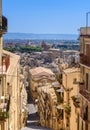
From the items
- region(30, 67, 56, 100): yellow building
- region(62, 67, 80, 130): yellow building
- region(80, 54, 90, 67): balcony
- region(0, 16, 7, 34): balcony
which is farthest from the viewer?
region(30, 67, 56, 100): yellow building

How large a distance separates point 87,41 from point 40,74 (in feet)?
229

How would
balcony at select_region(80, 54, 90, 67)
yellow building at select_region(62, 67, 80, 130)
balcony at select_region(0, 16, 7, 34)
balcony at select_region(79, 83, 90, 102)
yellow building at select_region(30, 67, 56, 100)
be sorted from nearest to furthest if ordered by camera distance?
1. balcony at select_region(0, 16, 7, 34)
2. balcony at select_region(80, 54, 90, 67)
3. balcony at select_region(79, 83, 90, 102)
4. yellow building at select_region(62, 67, 80, 130)
5. yellow building at select_region(30, 67, 56, 100)

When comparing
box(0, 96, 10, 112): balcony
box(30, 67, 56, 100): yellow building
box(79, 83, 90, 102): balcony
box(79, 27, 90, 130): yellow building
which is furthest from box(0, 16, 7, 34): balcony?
box(30, 67, 56, 100): yellow building

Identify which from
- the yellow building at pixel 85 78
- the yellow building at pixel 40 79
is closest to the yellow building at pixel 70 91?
the yellow building at pixel 85 78

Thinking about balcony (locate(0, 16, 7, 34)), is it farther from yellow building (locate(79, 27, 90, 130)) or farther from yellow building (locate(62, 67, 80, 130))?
yellow building (locate(62, 67, 80, 130))

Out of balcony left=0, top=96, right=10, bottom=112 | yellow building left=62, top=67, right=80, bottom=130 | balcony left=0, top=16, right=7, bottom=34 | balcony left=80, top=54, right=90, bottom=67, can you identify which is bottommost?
yellow building left=62, top=67, right=80, bottom=130

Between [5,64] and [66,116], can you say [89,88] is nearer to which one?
[5,64]

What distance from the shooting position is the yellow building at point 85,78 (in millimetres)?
31906

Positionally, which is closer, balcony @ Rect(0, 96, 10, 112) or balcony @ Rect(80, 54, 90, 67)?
balcony @ Rect(0, 96, 10, 112)

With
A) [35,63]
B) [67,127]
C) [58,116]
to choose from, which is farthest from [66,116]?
[35,63]

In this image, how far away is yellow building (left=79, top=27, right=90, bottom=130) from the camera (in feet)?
105

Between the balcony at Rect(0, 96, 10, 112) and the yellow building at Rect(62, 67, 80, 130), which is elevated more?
the balcony at Rect(0, 96, 10, 112)

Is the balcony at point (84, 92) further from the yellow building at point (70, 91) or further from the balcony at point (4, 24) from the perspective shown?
the balcony at point (4, 24)

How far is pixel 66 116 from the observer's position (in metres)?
44.7
